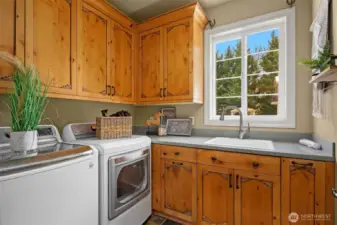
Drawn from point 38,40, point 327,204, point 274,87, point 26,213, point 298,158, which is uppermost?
point 38,40

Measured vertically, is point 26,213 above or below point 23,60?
below

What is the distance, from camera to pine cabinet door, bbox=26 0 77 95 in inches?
52.3

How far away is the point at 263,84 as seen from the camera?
1952mm

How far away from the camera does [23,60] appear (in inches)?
50.0

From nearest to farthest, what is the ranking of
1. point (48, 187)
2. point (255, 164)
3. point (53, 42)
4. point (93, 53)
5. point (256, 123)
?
point (48, 187), point (255, 164), point (53, 42), point (93, 53), point (256, 123)

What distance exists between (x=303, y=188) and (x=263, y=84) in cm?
116

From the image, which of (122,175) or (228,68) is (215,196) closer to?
(122,175)

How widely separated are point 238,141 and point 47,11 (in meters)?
2.21

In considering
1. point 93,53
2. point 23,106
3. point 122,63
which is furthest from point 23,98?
point 122,63

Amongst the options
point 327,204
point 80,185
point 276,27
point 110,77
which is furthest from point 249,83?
point 80,185

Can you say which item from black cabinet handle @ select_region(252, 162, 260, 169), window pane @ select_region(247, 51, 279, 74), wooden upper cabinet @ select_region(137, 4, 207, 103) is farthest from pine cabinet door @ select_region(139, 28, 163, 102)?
black cabinet handle @ select_region(252, 162, 260, 169)

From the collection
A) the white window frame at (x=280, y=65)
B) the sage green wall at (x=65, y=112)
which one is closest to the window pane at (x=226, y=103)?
the white window frame at (x=280, y=65)

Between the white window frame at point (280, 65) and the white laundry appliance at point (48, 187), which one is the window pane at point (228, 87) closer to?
the white window frame at point (280, 65)

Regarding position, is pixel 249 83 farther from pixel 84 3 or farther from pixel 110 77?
pixel 84 3
